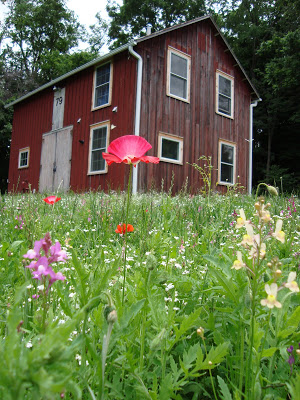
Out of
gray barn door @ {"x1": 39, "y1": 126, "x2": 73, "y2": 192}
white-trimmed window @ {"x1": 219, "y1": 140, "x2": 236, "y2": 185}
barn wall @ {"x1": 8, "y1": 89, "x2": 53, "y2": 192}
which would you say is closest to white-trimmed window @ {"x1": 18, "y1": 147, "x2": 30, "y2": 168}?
barn wall @ {"x1": 8, "y1": 89, "x2": 53, "y2": 192}

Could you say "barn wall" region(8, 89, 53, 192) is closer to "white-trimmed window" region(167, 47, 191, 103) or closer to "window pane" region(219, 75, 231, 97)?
"white-trimmed window" region(167, 47, 191, 103)

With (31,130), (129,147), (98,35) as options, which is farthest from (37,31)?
(129,147)

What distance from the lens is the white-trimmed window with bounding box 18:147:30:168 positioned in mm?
16580

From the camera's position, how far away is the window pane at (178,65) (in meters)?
12.3

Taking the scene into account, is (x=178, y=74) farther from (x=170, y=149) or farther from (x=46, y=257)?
(x=46, y=257)

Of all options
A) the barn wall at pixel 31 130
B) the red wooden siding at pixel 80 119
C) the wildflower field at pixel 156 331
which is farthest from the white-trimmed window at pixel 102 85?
the wildflower field at pixel 156 331

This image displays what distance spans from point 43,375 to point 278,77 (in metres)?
24.0

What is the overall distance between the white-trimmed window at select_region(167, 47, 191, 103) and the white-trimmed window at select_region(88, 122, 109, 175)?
278 centimetres

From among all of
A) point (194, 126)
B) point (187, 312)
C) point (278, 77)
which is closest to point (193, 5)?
point (278, 77)

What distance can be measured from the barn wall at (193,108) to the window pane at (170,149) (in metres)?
0.33

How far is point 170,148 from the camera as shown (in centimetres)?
1193

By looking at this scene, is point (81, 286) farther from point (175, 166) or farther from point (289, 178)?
point (289, 178)

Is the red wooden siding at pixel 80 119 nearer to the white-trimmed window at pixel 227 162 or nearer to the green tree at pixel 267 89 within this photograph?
the white-trimmed window at pixel 227 162

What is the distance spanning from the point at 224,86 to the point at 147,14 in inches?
778
